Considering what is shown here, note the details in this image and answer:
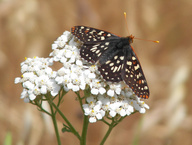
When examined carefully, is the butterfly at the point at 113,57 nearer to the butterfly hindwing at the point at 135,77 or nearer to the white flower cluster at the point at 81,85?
the butterfly hindwing at the point at 135,77

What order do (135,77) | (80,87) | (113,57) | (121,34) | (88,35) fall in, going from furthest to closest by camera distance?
(121,34)
(88,35)
(113,57)
(135,77)
(80,87)

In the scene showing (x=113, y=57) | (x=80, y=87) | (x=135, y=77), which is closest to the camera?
(x=80, y=87)

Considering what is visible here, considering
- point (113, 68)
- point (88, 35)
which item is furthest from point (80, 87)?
point (88, 35)

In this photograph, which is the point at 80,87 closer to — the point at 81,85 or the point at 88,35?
the point at 81,85

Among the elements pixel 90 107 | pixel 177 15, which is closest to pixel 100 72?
pixel 90 107

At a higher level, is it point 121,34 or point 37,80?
point 121,34

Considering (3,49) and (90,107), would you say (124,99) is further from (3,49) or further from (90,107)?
(3,49)

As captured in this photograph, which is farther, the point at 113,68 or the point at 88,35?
the point at 88,35

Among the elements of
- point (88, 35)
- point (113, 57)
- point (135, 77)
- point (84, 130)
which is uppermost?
point (88, 35)

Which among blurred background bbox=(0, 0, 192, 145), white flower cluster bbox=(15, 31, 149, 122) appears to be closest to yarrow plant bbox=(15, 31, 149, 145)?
white flower cluster bbox=(15, 31, 149, 122)
